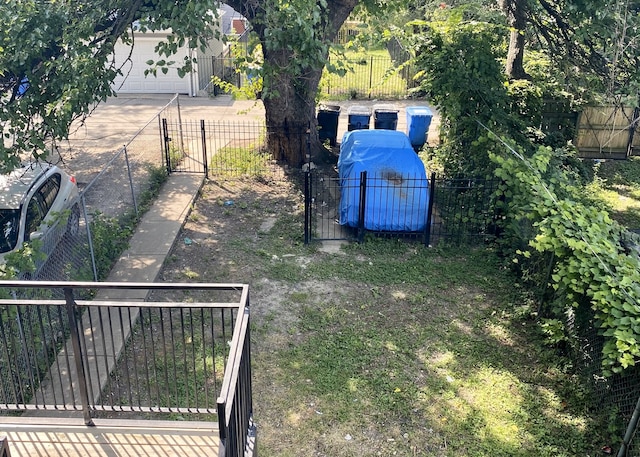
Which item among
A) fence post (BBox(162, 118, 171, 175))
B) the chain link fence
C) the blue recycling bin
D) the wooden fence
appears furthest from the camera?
the blue recycling bin

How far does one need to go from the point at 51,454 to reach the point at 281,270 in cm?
500

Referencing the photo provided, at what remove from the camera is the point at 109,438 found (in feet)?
14.1

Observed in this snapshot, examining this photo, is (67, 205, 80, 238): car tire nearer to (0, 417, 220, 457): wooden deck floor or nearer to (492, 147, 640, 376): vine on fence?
(0, 417, 220, 457): wooden deck floor

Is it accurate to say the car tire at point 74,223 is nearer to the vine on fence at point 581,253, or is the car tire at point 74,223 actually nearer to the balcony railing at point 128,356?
the balcony railing at point 128,356

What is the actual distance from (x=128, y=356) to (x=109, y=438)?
257 centimetres

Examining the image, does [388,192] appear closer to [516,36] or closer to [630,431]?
[630,431]

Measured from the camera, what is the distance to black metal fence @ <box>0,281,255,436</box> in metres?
3.84

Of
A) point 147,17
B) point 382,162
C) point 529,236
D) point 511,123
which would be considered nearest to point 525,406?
point 529,236

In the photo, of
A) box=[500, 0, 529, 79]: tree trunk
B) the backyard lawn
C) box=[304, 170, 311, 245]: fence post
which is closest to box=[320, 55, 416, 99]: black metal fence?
box=[500, 0, 529, 79]: tree trunk

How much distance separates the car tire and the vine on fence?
5.98 m

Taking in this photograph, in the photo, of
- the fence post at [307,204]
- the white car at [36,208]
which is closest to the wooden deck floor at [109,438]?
the white car at [36,208]

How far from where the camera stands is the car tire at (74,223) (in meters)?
8.19

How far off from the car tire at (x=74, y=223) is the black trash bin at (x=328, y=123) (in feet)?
24.4

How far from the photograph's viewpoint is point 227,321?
755cm
